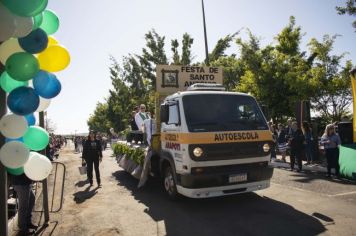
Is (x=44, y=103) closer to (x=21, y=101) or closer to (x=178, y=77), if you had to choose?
(x=21, y=101)

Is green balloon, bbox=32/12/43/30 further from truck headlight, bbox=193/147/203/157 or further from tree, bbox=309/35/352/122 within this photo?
tree, bbox=309/35/352/122

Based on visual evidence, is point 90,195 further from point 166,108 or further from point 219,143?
point 219,143

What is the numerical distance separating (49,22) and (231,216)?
4602 millimetres

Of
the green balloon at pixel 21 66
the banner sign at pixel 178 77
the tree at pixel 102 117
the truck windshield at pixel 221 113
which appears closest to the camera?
the green balloon at pixel 21 66

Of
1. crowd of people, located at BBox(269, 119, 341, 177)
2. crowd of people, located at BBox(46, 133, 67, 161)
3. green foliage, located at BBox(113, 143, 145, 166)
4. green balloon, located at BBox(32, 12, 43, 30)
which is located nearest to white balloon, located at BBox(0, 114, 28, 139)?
green balloon, located at BBox(32, 12, 43, 30)

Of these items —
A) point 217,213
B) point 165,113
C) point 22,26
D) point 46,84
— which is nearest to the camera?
point 22,26

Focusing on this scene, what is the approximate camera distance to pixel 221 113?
717cm

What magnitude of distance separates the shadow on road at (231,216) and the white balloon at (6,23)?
396cm

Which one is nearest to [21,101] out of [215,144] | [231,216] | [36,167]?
[36,167]

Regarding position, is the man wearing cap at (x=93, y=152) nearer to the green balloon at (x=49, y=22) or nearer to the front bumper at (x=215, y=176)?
the front bumper at (x=215, y=176)

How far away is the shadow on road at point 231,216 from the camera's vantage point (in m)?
5.46

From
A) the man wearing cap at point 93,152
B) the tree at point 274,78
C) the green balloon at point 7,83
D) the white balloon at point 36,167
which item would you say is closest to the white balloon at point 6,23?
the green balloon at point 7,83

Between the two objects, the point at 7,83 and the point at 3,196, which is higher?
the point at 7,83

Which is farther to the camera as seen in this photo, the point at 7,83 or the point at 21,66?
the point at 7,83
